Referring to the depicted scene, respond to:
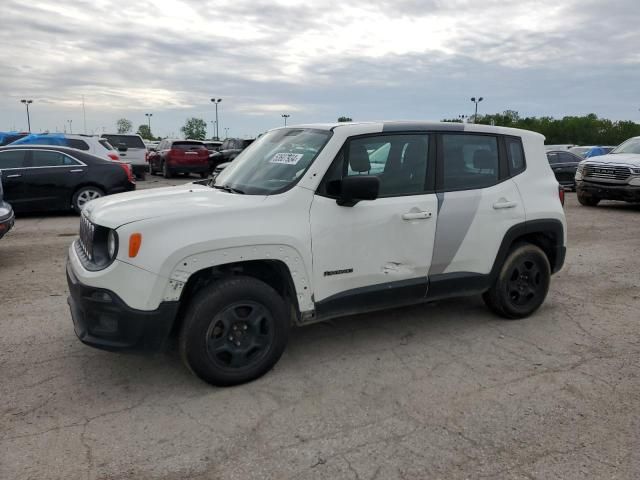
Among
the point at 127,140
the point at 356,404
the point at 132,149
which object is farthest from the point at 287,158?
the point at 127,140

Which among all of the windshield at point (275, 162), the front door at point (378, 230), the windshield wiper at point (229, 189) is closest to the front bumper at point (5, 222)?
the windshield at point (275, 162)

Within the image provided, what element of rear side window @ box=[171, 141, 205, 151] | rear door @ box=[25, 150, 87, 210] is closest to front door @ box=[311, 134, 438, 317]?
rear door @ box=[25, 150, 87, 210]

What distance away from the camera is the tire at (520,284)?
479cm

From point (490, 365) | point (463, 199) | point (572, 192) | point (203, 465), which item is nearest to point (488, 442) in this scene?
point (490, 365)

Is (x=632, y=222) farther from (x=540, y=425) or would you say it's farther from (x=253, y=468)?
(x=253, y=468)

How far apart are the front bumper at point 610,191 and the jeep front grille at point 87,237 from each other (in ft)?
40.9

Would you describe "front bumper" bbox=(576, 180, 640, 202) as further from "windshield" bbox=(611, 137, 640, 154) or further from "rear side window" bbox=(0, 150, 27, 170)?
"rear side window" bbox=(0, 150, 27, 170)

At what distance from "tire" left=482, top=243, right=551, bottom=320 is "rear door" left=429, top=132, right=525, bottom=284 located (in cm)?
27

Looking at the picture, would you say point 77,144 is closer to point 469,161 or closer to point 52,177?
point 52,177

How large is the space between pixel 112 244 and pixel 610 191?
12724mm

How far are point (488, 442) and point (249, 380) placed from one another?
5.11ft

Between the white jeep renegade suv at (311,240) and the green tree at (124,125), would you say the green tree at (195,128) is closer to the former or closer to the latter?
the green tree at (124,125)

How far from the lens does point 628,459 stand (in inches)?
112

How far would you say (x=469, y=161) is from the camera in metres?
4.54
